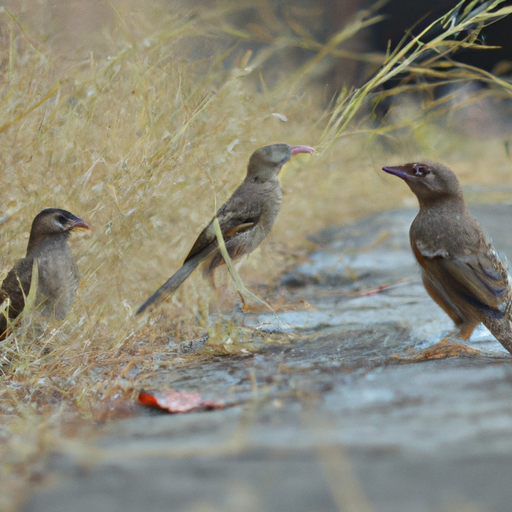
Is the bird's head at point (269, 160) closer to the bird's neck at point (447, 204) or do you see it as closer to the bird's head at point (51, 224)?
the bird's neck at point (447, 204)

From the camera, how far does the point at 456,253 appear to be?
258 cm

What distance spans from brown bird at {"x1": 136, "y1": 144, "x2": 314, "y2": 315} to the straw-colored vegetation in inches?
5.4

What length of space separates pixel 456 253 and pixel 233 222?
897mm

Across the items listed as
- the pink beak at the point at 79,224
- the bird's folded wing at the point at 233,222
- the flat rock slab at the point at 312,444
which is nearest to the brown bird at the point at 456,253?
the flat rock slab at the point at 312,444

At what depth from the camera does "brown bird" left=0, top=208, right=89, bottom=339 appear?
256 centimetres

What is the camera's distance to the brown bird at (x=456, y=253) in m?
2.58

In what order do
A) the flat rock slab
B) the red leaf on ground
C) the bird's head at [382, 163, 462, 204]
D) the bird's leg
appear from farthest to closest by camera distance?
the bird's head at [382, 163, 462, 204] → the bird's leg → the red leaf on ground → the flat rock slab

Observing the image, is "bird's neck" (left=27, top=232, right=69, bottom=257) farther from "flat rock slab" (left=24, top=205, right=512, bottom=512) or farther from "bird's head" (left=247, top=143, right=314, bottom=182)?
"bird's head" (left=247, top=143, right=314, bottom=182)

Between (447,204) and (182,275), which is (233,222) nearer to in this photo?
(182,275)

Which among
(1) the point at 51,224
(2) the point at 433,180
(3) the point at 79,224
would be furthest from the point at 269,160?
(1) the point at 51,224

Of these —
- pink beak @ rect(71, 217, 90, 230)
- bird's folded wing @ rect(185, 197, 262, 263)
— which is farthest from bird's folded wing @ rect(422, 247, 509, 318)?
pink beak @ rect(71, 217, 90, 230)

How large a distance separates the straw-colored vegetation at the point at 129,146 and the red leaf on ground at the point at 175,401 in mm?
163

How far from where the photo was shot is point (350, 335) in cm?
301

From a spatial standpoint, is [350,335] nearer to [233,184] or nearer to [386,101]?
[233,184]
